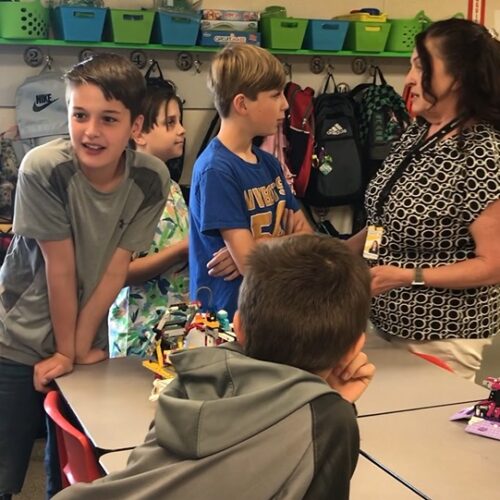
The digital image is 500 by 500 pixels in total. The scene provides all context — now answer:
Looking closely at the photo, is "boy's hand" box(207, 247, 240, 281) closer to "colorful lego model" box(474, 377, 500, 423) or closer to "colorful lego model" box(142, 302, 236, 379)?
"colorful lego model" box(142, 302, 236, 379)

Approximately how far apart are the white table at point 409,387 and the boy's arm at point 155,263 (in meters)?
0.63

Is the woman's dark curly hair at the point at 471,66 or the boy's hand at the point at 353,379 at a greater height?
the woman's dark curly hair at the point at 471,66

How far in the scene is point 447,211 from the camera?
2.06 meters

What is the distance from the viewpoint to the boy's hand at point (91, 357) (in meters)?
2.04

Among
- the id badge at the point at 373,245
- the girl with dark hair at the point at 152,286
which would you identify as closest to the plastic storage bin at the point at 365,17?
the girl with dark hair at the point at 152,286

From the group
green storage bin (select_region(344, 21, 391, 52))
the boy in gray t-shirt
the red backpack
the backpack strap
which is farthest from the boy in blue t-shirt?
the backpack strap

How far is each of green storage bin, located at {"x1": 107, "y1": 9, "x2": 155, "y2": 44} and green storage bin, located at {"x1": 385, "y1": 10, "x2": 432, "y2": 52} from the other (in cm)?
128

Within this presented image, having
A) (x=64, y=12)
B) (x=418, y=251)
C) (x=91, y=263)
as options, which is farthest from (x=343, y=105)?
(x=91, y=263)

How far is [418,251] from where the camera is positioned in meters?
2.14

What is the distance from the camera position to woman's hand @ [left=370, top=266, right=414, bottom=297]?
2057 millimetres

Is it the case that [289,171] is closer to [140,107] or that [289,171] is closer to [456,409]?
[140,107]

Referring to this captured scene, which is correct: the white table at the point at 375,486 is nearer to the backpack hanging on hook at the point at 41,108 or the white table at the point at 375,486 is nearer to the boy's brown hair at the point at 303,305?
the boy's brown hair at the point at 303,305

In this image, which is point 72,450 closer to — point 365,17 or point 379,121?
point 379,121

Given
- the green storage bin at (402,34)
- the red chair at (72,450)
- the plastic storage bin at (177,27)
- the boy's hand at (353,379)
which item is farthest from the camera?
the green storage bin at (402,34)
